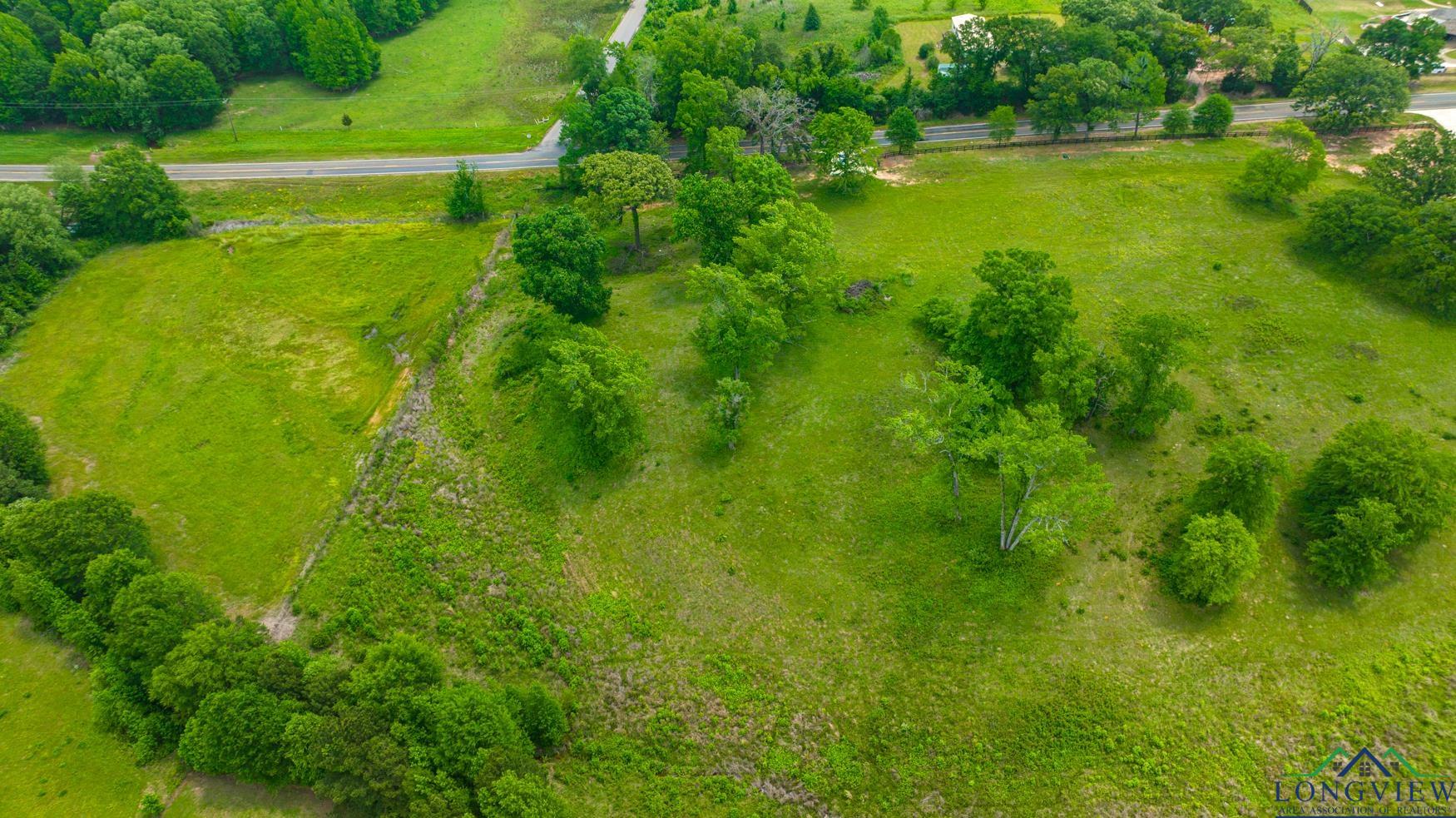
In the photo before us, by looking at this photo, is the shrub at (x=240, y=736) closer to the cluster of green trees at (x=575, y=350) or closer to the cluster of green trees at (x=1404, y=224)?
the cluster of green trees at (x=575, y=350)

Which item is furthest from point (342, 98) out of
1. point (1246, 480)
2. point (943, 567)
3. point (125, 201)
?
point (1246, 480)

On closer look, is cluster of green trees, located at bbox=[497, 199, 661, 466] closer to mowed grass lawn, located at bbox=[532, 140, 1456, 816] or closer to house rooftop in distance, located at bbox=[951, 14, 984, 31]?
mowed grass lawn, located at bbox=[532, 140, 1456, 816]

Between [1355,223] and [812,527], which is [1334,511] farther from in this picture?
[1355,223]

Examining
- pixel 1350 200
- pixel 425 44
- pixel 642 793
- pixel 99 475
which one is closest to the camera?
pixel 642 793

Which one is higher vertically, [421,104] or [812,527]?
[421,104]

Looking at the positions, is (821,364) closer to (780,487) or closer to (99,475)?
(780,487)

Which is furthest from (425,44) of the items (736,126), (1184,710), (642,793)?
(1184,710)

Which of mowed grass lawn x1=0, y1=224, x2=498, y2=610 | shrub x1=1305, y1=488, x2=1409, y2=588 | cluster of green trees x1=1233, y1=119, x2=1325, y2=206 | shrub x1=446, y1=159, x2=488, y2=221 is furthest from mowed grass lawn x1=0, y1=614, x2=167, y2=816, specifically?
cluster of green trees x1=1233, y1=119, x2=1325, y2=206
